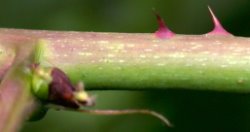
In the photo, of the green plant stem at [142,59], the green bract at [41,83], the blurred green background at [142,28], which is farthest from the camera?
the blurred green background at [142,28]

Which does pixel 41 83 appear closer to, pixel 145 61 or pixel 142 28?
pixel 145 61

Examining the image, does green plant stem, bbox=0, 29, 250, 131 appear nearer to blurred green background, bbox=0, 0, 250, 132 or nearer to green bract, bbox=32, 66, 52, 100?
green bract, bbox=32, 66, 52, 100

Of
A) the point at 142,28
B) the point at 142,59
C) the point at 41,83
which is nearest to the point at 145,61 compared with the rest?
the point at 142,59

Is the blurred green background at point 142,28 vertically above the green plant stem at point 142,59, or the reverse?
the green plant stem at point 142,59

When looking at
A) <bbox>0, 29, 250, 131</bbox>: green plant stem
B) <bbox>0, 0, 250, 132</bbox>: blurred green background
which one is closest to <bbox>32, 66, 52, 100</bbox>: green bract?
<bbox>0, 29, 250, 131</bbox>: green plant stem

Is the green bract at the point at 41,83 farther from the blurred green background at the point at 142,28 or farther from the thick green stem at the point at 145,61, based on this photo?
the blurred green background at the point at 142,28

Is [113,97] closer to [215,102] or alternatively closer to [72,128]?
[72,128]

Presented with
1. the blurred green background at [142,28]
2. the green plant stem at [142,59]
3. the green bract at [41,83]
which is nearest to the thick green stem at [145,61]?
the green plant stem at [142,59]
